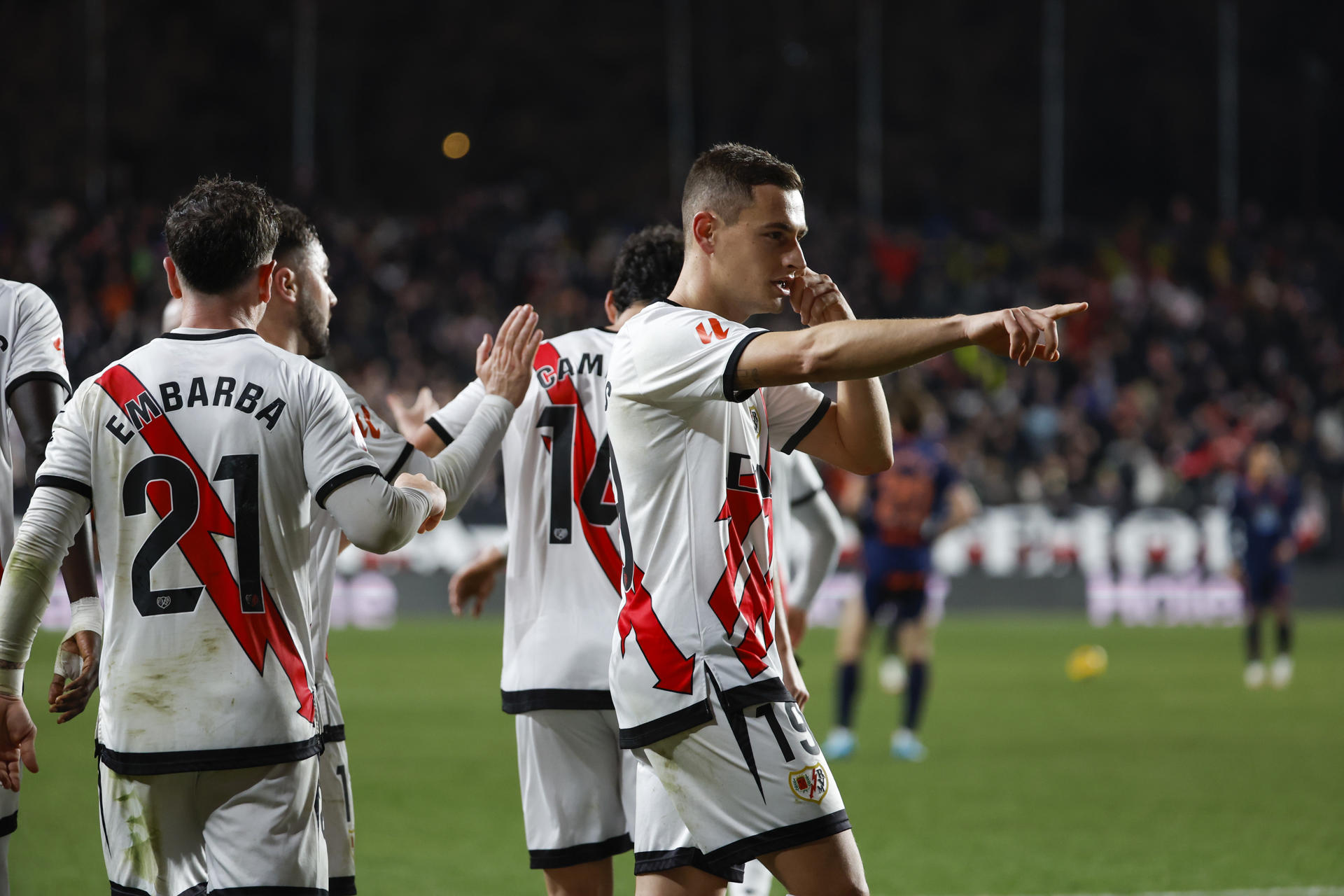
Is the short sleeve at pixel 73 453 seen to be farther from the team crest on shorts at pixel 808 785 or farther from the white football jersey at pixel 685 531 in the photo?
the team crest on shorts at pixel 808 785

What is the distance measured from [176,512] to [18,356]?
103 centimetres

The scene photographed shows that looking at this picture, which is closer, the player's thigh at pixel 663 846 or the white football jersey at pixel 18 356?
the player's thigh at pixel 663 846

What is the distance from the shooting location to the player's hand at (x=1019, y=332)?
3.00 m

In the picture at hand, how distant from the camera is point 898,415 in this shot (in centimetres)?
1101

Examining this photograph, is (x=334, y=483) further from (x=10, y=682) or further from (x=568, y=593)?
(x=568, y=593)

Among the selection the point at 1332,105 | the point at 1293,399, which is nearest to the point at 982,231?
the point at 1293,399

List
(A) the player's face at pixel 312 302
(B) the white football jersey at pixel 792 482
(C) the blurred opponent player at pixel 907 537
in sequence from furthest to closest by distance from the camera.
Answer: (C) the blurred opponent player at pixel 907 537, (B) the white football jersey at pixel 792 482, (A) the player's face at pixel 312 302

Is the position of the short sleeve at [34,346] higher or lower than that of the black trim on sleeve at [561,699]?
higher

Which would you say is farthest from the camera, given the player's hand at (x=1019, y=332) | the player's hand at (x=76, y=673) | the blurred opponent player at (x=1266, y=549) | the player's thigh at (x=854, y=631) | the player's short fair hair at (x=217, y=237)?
the blurred opponent player at (x=1266, y=549)

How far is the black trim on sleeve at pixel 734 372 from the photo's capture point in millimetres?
3291

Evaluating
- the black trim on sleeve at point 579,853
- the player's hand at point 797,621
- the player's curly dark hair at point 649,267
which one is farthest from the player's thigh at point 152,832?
the player's hand at point 797,621

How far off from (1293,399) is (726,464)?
82.1 ft

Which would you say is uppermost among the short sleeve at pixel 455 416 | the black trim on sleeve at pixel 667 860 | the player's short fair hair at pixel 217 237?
the player's short fair hair at pixel 217 237

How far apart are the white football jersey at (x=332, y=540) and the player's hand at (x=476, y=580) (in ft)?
2.66
